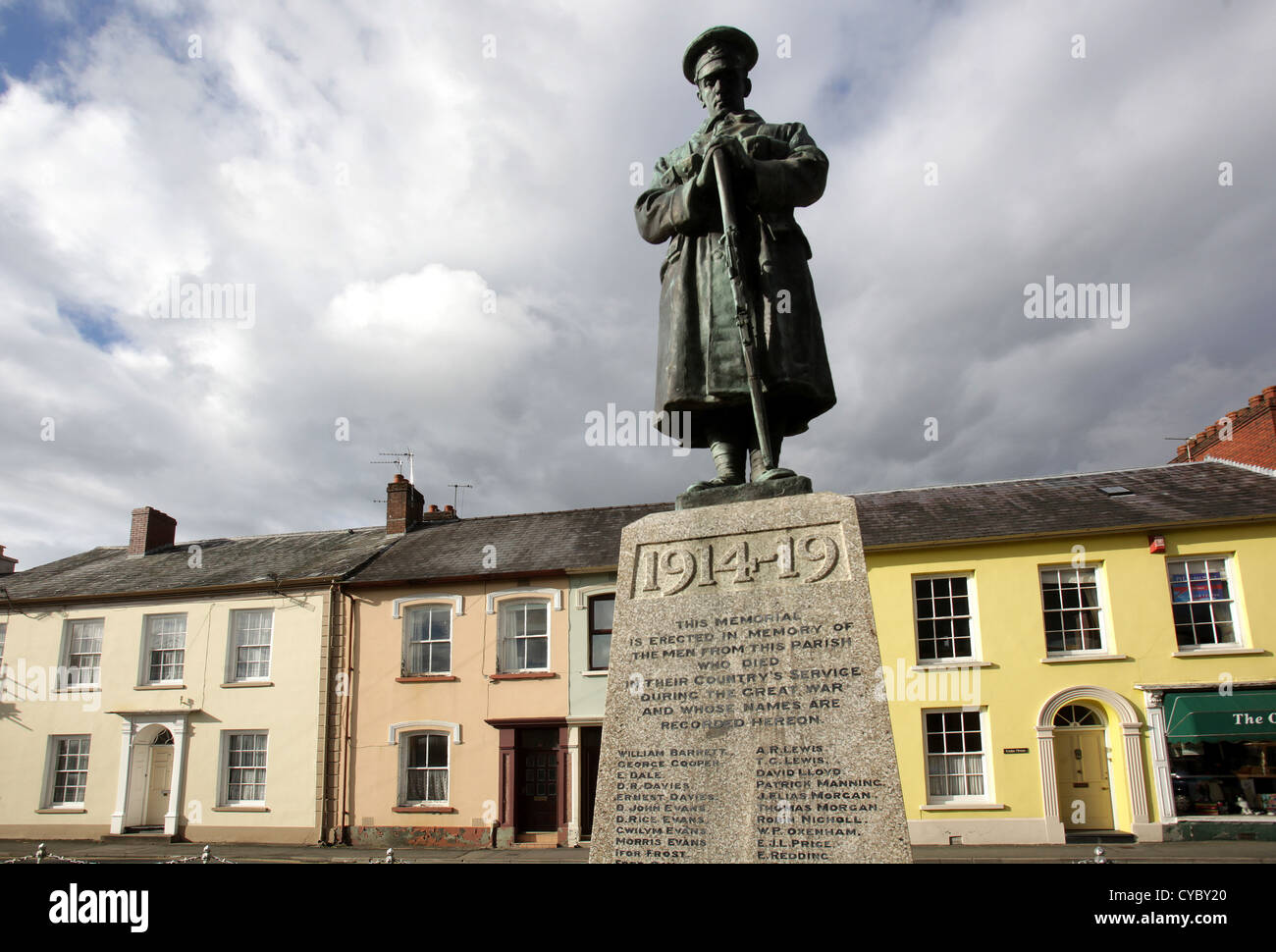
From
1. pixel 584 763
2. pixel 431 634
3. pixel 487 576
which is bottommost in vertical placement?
pixel 584 763

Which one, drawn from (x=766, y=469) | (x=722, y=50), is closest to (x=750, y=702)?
(x=766, y=469)

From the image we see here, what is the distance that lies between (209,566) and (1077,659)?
2223cm

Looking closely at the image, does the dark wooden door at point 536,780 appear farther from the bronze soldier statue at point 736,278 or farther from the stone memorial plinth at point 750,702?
the stone memorial plinth at point 750,702

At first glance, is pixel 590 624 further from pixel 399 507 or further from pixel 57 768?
pixel 57 768

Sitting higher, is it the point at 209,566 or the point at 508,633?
the point at 209,566

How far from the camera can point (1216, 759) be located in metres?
16.6

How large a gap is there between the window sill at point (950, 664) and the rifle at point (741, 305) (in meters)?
14.9

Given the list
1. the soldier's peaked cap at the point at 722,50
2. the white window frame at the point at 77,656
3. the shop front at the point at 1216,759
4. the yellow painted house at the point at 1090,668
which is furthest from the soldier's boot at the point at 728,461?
the white window frame at the point at 77,656

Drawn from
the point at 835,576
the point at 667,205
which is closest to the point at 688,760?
the point at 835,576

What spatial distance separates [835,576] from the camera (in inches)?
150

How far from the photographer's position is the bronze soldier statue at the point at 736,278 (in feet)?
15.2
